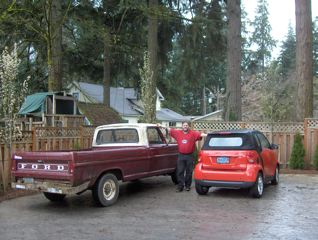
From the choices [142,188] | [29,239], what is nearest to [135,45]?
[142,188]

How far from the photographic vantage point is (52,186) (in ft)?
26.8

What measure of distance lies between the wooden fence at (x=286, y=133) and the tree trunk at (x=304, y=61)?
838 mm

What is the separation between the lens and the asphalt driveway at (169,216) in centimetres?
649

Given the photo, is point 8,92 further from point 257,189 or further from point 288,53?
point 288,53

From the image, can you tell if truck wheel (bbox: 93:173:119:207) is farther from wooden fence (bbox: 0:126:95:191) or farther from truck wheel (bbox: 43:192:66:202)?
wooden fence (bbox: 0:126:95:191)

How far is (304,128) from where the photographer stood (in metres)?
14.4

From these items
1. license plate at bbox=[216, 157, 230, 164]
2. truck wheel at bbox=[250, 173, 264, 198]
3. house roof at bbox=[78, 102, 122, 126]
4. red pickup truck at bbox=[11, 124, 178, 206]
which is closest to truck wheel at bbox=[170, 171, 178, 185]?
red pickup truck at bbox=[11, 124, 178, 206]

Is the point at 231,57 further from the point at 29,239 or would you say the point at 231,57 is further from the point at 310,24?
the point at 29,239

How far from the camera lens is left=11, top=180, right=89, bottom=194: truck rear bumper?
7.99 meters

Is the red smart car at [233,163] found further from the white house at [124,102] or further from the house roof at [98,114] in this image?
the white house at [124,102]

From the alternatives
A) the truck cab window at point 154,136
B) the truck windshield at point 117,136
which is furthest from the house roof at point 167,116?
the truck windshield at point 117,136

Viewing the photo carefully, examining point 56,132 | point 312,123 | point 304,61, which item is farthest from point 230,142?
point 304,61

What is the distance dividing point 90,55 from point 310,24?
1226cm

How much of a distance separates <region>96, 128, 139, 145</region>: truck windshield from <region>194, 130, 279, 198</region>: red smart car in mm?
1880
